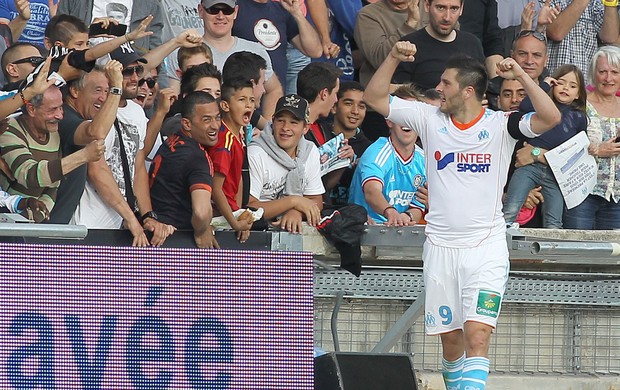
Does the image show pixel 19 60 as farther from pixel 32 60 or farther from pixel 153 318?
pixel 153 318

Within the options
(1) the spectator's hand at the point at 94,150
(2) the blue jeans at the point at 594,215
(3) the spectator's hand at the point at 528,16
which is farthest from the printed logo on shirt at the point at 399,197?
(3) the spectator's hand at the point at 528,16

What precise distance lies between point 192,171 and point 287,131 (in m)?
1.34

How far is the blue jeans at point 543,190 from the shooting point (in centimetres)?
995

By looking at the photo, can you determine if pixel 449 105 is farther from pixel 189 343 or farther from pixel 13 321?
pixel 13 321

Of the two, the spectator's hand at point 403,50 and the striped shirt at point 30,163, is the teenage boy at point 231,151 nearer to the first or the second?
Result: the striped shirt at point 30,163

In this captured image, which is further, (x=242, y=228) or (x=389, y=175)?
(x=389, y=175)

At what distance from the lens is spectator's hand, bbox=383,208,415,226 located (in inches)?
344

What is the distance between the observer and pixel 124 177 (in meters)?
8.21

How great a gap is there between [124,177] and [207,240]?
→ 49.5 inches

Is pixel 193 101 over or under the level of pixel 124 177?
over

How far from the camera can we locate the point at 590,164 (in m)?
10.0

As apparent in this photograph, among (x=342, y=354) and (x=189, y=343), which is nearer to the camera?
(x=189, y=343)

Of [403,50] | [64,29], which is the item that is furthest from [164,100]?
[403,50]

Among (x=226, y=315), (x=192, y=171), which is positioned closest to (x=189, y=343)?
(x=226, y=315)
